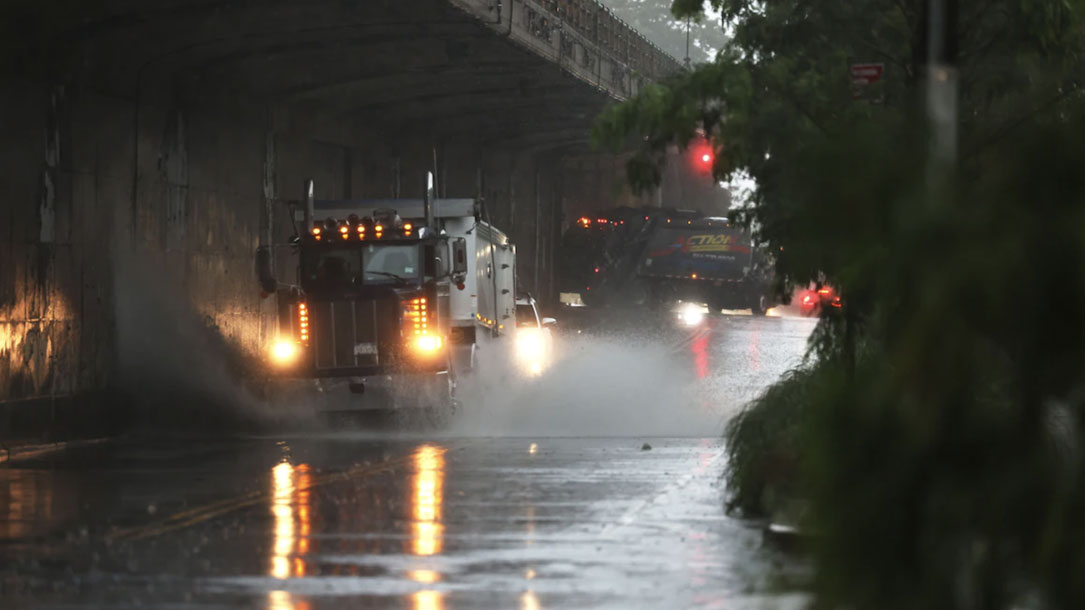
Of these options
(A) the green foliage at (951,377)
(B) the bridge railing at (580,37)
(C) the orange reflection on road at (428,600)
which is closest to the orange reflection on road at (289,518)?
(C) the orange reflection on road at (428,600)

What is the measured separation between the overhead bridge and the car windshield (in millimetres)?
4317

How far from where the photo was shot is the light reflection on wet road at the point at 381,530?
36.1ft

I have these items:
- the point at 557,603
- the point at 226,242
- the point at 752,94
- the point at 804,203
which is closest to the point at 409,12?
the point at 226,242

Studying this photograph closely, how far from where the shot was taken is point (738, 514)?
15320mm

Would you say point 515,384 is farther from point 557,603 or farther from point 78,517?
point 557,603

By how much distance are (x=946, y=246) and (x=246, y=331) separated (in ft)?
101

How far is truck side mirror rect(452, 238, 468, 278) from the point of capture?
88.8ft

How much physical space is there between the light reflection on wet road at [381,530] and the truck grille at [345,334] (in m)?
2.96

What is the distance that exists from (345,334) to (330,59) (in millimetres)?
8859

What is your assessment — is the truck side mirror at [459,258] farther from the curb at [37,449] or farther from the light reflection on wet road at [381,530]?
the curb at [37,449]

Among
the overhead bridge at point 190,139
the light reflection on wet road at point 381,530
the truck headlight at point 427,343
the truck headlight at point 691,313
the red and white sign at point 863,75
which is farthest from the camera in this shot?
the truck headlight at point 691,313

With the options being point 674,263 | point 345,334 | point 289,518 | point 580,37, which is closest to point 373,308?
point 345,334

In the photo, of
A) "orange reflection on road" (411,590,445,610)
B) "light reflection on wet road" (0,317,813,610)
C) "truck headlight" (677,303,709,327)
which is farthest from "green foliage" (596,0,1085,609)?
"truck headlight" (677,303,709,327)

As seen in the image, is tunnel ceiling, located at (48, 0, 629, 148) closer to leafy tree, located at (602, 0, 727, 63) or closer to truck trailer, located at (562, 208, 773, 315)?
truck trailer, located at (562, 208, 773, 315)
